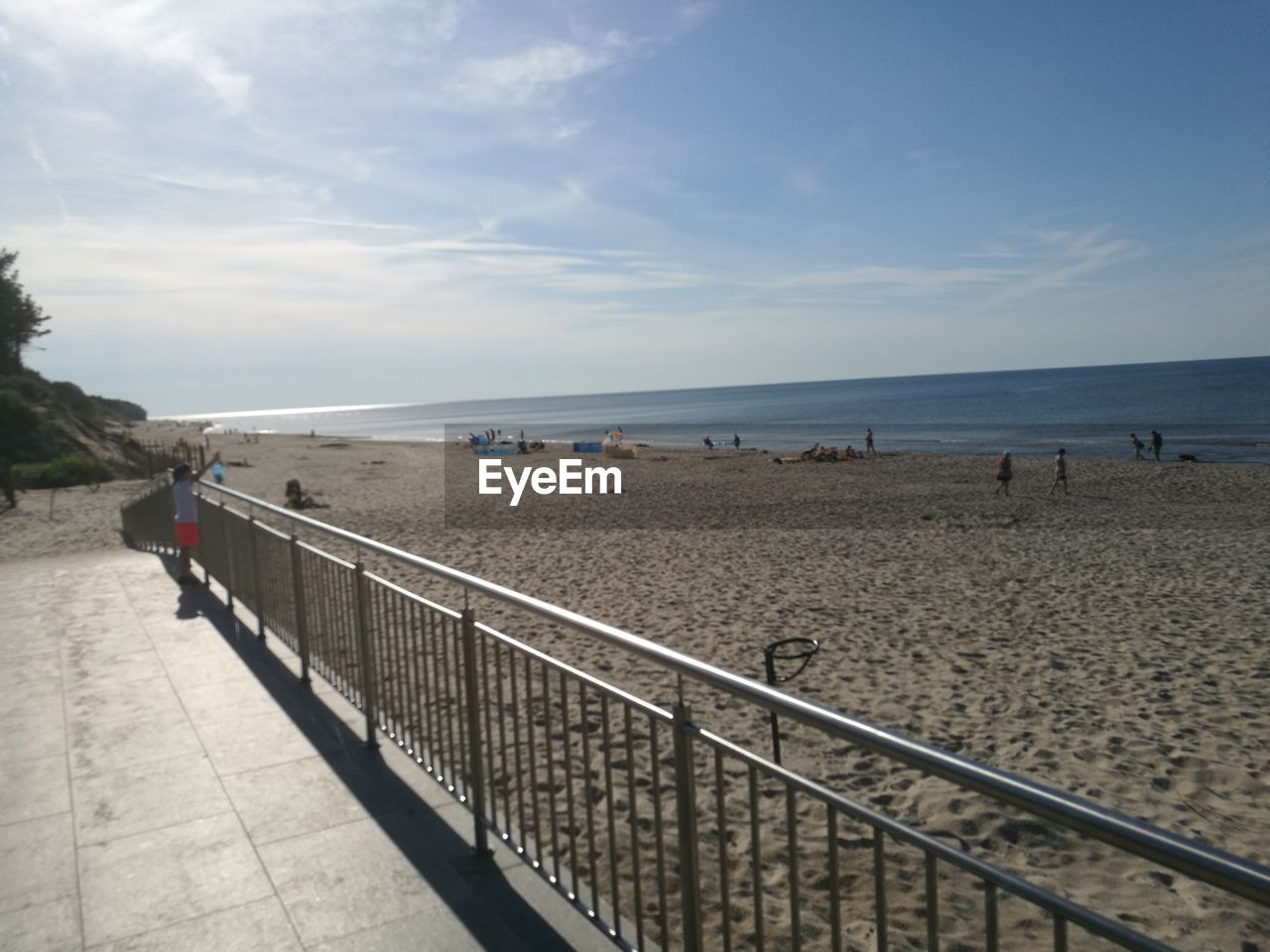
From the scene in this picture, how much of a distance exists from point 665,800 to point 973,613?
22.1 feet

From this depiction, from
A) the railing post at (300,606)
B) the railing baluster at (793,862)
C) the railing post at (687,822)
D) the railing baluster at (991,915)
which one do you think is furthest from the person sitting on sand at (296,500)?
the railing baluster at (991,915)

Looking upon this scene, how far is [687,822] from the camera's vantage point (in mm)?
2518

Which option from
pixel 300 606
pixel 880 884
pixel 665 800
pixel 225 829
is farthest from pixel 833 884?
pixel 300 606

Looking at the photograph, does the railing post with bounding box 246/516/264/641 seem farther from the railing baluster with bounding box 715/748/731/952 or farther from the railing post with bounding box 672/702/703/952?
the railing baluster with bounding box 715/748/731/952

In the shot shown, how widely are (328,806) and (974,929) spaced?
2.96 m

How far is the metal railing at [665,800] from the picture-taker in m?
1.67

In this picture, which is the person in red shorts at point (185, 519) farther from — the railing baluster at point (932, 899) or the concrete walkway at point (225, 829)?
the railing baluster at point (932, 899)

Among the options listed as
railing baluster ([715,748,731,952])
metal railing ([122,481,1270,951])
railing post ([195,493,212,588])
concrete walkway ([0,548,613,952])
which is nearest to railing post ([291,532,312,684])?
metal railing ([122,481,1270,951])

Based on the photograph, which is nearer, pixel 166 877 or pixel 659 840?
pixel 659 840

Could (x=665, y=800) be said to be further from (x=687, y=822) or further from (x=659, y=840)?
(x=687, y=822)

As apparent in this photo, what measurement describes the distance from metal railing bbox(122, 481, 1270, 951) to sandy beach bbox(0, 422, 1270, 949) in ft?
2.10

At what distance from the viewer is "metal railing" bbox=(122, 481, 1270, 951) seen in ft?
5.48

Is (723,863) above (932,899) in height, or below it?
below

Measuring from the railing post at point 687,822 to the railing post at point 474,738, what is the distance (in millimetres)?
1253
